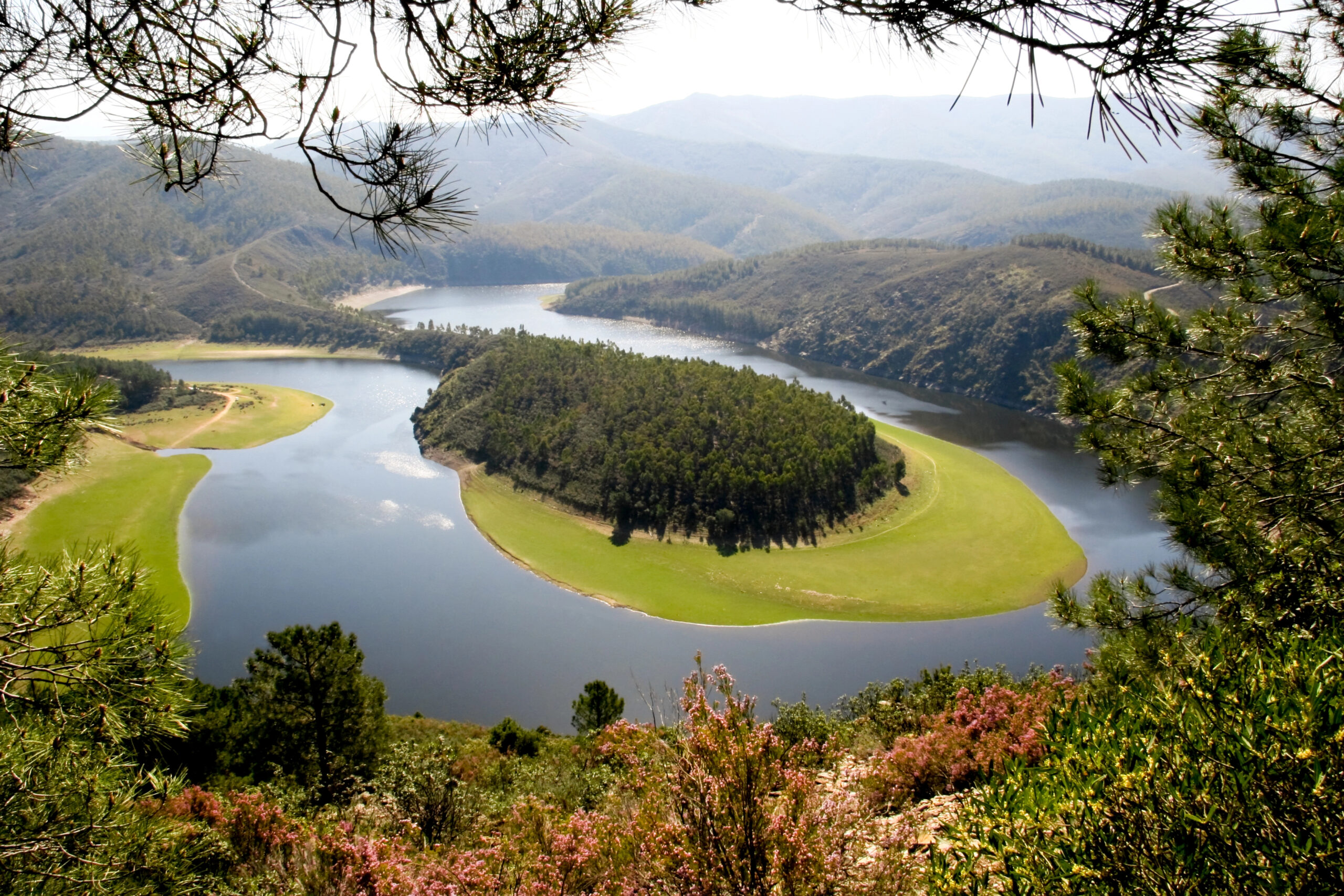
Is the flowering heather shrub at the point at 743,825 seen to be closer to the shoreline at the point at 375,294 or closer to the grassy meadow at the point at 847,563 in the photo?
the grassy meadow at the point at 847,563

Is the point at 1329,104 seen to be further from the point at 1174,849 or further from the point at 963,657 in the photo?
the point at 963,657

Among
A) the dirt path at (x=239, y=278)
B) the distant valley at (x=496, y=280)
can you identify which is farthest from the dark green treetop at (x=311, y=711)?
the dirt path at (x=239, y=278)

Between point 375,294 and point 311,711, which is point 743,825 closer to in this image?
point 311,711

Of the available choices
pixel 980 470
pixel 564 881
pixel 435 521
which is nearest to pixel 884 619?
pixel 980 470

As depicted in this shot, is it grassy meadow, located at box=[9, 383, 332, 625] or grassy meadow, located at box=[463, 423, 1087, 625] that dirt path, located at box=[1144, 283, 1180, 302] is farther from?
grassy meadow, located at box=[9, 383, 332, 625]

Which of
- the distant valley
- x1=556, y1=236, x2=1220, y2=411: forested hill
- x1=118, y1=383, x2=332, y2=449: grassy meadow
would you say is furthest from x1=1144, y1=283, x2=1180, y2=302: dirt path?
x1=118, y1=383, x2=332, y2=449: grassy meadow

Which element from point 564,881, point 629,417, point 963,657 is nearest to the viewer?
point 564,881
